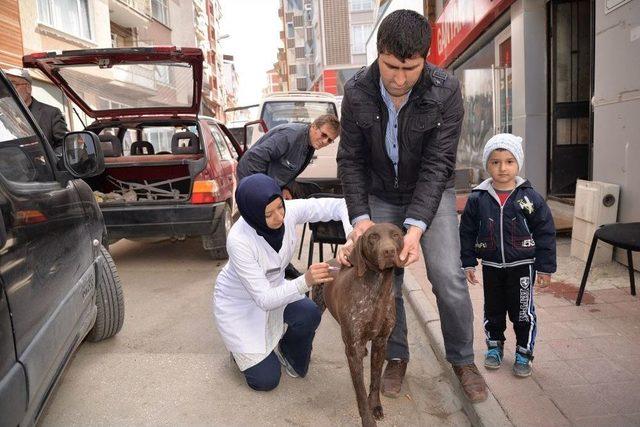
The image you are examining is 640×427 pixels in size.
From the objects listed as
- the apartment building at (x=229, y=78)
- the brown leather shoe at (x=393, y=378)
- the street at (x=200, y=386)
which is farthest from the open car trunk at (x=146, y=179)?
the apartment building at (x=229, y=78)

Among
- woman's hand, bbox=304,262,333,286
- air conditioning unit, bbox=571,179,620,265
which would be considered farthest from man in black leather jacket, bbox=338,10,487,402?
air conditioning unit, bbox=571,179,620,265

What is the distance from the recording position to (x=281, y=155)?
4953 millimetres

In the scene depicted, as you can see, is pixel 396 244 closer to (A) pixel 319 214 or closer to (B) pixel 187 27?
(A) pixel 319 214

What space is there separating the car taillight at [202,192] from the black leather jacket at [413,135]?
3.39 meters

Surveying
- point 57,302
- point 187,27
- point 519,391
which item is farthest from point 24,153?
point 187,27

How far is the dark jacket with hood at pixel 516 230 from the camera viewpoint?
311cm

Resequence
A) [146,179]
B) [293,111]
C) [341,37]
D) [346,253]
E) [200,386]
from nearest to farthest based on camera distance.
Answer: [346,253] → [200,386] → [146,179] → [293,111] → [341,37]

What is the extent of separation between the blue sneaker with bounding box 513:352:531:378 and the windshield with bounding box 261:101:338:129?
7.60 m

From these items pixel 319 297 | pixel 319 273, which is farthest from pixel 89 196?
pixel 319 273

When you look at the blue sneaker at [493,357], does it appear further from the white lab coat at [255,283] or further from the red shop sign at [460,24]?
the red shop sign at [460,24]

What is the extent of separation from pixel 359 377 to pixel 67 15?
66.0ft

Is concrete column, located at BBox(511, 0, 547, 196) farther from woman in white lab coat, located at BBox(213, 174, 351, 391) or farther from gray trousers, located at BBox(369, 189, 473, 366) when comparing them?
gray trousers, located at BBox(369, 189, 473, 366)

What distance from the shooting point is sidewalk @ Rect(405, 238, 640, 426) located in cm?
270

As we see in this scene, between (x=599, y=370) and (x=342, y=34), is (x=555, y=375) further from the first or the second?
(x=342, y=34)
